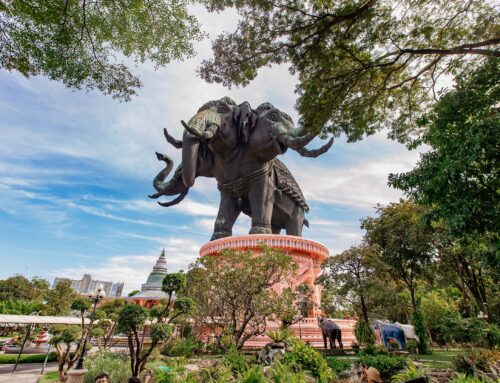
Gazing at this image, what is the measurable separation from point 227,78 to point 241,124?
30.6 feet

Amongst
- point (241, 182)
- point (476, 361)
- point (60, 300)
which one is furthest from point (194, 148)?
point (60, 300)

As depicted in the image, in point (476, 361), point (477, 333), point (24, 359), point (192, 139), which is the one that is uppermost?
point (192, 139)

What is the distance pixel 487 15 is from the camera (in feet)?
26.5

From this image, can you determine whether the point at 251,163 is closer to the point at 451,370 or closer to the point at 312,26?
the point at 312,26

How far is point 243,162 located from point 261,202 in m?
2.58

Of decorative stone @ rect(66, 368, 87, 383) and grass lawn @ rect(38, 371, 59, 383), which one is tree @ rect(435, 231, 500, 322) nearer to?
decorative stone @ rect(66, 368, 87, 383)

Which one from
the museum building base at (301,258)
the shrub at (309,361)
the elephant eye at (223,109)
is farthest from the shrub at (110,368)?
the elephant eye at (223,109)

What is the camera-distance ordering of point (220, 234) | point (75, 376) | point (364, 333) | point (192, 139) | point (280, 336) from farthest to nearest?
point (220, 234), point (192, 139), point (364, 333), point (280, 336), point (75, 376)

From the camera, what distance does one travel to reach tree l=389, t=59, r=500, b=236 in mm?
6504

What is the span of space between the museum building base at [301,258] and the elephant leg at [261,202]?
1.59m

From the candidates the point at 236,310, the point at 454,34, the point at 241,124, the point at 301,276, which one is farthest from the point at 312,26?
the point at 301,276

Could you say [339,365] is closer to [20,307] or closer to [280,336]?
[280,336]

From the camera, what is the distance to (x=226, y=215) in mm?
20016

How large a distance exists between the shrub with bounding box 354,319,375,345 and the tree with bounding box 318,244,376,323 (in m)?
1.65
